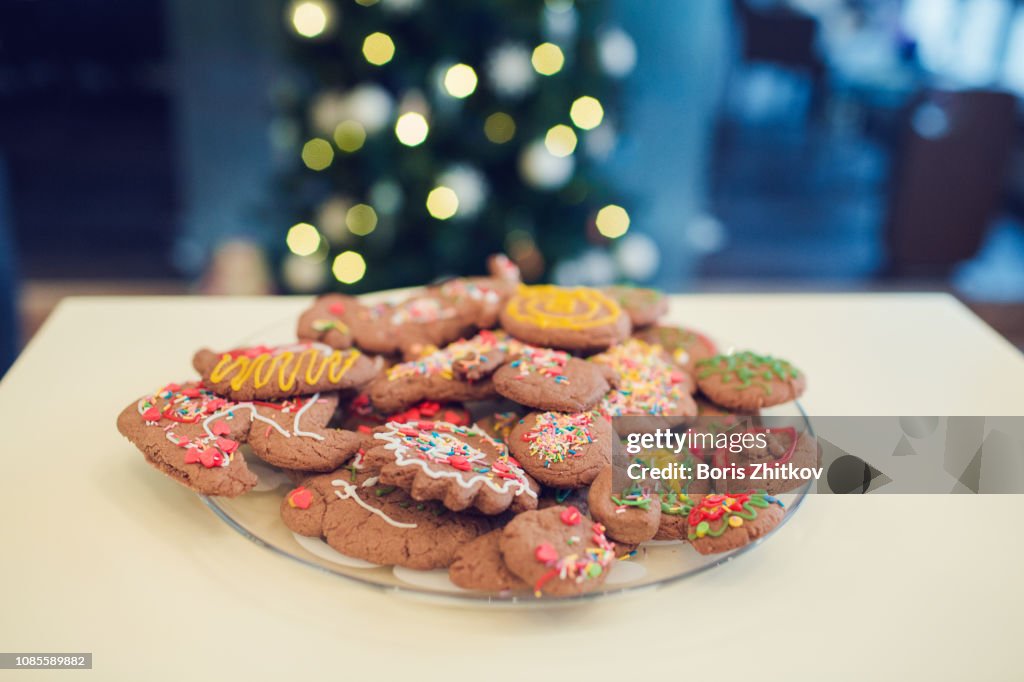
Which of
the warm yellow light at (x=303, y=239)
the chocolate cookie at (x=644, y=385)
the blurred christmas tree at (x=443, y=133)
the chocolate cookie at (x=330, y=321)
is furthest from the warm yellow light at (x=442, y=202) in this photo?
the chocolate cookie at (x=644, y=385)

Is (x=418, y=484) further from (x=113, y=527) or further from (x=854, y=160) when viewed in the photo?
(x=854, y=160)

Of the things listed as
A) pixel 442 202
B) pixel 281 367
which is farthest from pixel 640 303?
pixel 442 202

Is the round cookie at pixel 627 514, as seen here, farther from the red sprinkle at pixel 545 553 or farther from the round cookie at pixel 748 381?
the round cookie at pixel 748 381

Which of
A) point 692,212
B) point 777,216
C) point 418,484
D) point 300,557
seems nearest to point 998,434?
point 418,484

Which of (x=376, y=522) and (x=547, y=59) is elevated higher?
(x=547, y=59)

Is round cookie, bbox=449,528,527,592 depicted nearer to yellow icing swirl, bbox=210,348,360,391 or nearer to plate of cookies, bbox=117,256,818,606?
plate of cookies, bbox=117,256,818,606

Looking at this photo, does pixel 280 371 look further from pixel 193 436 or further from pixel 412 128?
pixel 412 128

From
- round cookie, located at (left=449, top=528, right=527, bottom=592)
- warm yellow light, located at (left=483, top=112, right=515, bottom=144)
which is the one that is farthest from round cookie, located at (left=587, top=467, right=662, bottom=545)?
warm yellow light, located at (left=483, top=112, right=515, bottom=144)
